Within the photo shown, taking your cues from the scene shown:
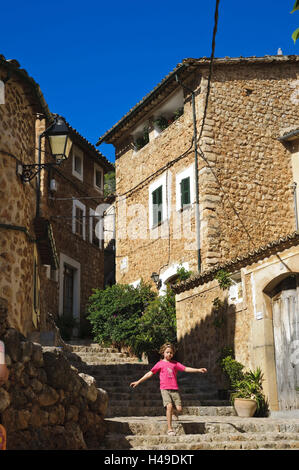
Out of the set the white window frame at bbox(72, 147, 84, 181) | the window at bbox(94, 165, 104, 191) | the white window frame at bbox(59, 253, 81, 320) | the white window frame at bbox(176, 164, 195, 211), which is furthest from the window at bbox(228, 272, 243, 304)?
the window at bbox(94, 165, 104, 191)

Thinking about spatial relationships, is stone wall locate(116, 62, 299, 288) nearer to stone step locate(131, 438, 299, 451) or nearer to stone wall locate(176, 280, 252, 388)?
stone wall locate(176, 280, 252, 388)

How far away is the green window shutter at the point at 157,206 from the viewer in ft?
60.5

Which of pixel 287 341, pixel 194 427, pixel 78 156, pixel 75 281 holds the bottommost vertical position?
pixel 194 427

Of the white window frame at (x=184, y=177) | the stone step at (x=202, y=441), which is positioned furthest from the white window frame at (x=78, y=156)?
the stone step at (x=202, y=441)

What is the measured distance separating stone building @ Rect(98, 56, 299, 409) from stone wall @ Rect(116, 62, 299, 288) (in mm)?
29

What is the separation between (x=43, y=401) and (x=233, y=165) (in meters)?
11.7

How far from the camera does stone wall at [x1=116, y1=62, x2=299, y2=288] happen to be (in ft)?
53.0

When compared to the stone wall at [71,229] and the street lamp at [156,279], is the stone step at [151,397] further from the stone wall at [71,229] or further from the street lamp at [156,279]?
the stone wall at [71,229]

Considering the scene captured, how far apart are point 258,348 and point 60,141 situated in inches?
210

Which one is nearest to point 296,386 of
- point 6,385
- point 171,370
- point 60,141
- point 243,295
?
point 243,295

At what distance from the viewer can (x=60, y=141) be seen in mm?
9570

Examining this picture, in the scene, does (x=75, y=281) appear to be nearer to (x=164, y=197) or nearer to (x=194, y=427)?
(x=164, y=197)

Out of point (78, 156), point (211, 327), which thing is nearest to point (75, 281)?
point (78, 156)

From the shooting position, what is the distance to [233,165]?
16.8 m
